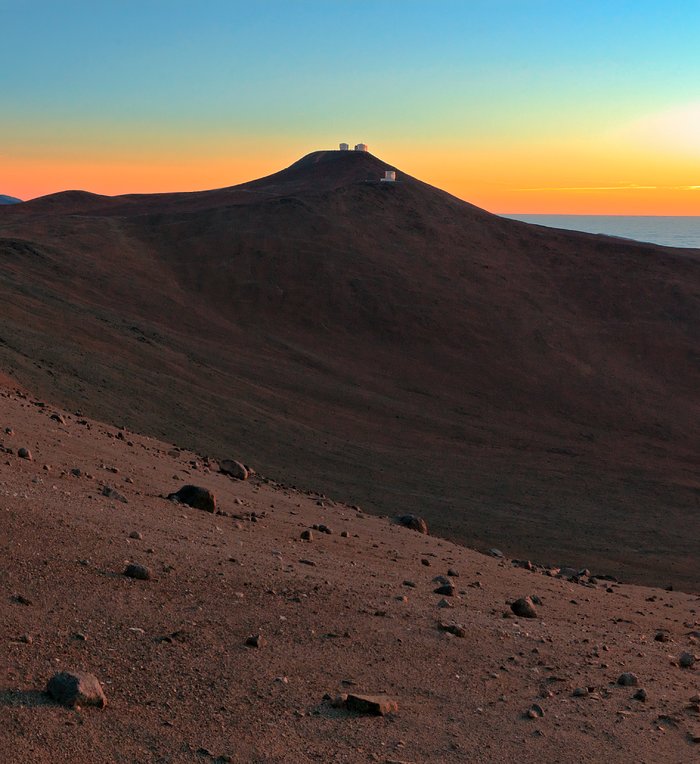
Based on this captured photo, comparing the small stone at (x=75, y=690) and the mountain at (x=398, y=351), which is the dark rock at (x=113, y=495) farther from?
the mountain at (x=398, y=351)

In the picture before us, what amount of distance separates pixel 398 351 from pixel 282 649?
79.2 ft

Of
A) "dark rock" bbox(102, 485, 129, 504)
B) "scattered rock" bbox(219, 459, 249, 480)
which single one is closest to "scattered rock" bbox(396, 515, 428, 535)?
"scattered rock" bbox(219, 459, 249, 480)

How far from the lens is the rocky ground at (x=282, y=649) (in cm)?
484

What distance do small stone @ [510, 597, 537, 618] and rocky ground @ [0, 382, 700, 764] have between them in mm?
253

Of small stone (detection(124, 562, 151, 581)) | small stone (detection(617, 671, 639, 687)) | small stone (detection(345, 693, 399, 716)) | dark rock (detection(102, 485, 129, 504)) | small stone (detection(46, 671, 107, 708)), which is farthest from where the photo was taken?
dark rock (detection(102, 485, 129, 504))

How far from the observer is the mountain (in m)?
17.5

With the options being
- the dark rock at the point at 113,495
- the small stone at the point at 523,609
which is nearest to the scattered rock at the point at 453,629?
the small stone at the point at 523,609

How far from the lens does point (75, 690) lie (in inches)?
183

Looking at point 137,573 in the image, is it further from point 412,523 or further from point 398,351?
point 398,351

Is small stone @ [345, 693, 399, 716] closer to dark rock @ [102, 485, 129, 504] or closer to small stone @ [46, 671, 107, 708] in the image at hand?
small stone @ [46, 671, 107, 708]

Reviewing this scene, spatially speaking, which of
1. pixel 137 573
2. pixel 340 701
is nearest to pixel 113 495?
pixel 137 573

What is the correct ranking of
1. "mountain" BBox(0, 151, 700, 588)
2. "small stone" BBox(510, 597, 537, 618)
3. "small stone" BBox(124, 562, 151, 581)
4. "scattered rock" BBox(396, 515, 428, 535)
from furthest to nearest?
1. "mountain" BBox(0, 151, 700, 588)
2. "scattered rock" BBox(396, 515, 428, 535)
3. "small stone" BBox(510, 597, 537, 618)
4. "small stone" BBox(124, 562, 151, 581)

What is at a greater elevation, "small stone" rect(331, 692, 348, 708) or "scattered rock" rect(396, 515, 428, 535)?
"small stone" rect(331, 692, 348, 708)

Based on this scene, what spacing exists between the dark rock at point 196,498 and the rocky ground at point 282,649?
13 centimetres
